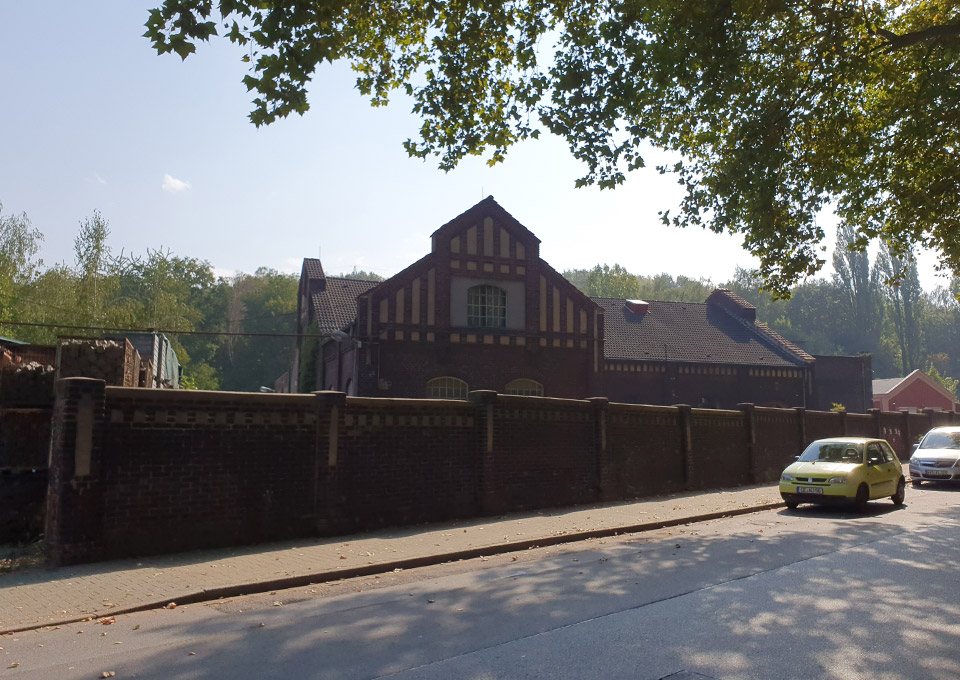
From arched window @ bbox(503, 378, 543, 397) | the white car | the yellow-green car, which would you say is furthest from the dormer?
the yellow-green car

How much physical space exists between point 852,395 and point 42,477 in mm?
42777

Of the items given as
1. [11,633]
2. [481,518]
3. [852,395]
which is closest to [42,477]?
[11,633]

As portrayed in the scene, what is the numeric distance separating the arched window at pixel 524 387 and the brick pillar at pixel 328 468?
14.6 metres

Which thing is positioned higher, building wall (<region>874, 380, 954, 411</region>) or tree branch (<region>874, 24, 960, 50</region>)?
tree branch (<region>874, 24, 960, 50</region>)

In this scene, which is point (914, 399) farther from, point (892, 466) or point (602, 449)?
point (602, 449)

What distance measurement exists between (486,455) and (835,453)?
7.91 meters

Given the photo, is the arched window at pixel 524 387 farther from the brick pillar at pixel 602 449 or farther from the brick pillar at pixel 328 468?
the brick pillar at pixel 328 468

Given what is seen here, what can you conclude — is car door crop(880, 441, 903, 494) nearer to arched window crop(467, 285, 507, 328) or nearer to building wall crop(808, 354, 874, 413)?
arched window crop(467, 285, 507, 328)

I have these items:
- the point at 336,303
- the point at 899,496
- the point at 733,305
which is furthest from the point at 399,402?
the point at 733,305

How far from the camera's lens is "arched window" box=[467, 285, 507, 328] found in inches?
1035

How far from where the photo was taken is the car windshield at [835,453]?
52.2ft

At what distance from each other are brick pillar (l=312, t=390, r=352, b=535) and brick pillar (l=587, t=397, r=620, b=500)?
Result: 697 centimetres

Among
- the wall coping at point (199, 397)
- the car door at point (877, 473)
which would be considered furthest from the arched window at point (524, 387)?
the wall coping at point (199, 397)

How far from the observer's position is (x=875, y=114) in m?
17.5
